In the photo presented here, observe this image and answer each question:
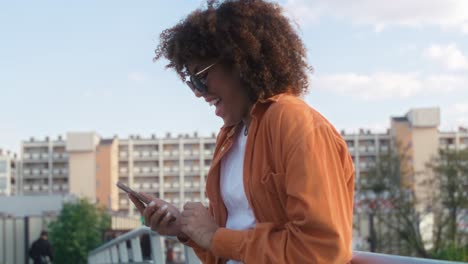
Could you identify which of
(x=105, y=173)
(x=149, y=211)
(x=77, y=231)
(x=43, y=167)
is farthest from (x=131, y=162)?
(x=149, y=211)

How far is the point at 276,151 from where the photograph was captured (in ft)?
6.24

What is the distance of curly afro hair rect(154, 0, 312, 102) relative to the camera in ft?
6.82

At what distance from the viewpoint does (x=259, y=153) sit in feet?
6.53

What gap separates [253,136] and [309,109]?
6.7 inches

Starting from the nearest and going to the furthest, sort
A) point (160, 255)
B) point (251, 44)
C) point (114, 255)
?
point (251, 44) < point (160, 255) < point (114, 255)

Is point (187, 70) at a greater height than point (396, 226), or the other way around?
point (187, 70)

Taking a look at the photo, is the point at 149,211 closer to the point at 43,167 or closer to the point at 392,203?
the point at 392,203

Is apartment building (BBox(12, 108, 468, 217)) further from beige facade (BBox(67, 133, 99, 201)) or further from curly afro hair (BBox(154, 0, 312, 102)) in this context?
curly afro hair (BBox(154, 0, 312, 102))

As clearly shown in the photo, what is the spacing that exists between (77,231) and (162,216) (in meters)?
38.0

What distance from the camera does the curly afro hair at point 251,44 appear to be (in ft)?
6.82

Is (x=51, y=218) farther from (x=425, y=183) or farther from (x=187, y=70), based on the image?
(x=187, y=70)

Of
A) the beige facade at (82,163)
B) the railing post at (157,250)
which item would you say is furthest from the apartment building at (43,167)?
the railing post at (157,250)

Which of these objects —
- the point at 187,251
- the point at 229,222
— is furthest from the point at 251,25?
the point at 187,251

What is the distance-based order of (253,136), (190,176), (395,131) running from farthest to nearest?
(190,176) → (395,131) → (253,136)
